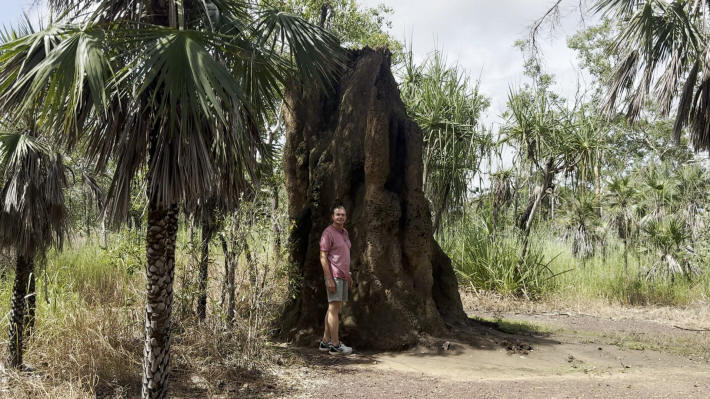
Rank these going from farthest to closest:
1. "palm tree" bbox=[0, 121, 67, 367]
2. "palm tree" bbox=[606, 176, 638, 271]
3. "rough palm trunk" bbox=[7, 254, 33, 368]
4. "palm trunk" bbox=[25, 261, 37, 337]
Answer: "palm tree" bbox=[606, 176, 638, 271]
"palm trunk" bbox=[25, 261, 37, 337]
"rough palm trunk" bbox=[7, 254, 33, 368]
"palm tree" bbox=[0, 121, 67, 367]

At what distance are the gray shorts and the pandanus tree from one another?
219 centimetres

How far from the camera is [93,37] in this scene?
12.8 feet

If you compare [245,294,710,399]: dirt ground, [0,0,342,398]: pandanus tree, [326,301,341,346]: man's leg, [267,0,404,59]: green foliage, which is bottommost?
[245,294,710,399]: dirt ground

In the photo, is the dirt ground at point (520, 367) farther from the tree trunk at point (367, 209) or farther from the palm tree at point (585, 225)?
the palm tree at point (585, 225)

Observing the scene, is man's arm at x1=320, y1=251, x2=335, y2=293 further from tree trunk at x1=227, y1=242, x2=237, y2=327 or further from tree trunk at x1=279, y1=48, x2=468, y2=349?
tree trunk at x1=227, y1=242, x2=237, y2=327

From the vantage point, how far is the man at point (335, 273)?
21.2 feet

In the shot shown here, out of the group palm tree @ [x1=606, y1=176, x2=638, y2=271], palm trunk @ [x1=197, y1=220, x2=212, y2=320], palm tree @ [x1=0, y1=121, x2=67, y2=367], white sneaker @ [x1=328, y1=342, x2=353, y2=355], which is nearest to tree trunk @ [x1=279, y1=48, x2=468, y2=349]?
white sneaker @ [x1=328, y1=342, x2=353, y2=355]

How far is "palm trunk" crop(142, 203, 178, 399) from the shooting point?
4.24 meters

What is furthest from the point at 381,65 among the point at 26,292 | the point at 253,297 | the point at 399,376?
the point at 26,292

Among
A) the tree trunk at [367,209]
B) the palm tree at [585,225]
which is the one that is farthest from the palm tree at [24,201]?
the palm tree at [585,225]

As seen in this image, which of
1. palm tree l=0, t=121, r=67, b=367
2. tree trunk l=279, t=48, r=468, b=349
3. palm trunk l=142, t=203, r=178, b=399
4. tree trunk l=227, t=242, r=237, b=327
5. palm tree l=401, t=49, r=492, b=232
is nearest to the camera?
palm trunk l=142, t=203, r=178, b=399

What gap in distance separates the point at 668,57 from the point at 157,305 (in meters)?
8.37

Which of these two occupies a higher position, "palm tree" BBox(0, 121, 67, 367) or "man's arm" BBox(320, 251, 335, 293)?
"palm tree" BBox(0, 121, 67, 367)

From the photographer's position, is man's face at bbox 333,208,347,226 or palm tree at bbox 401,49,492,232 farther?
palm tree at bbox 401,49,492,232
